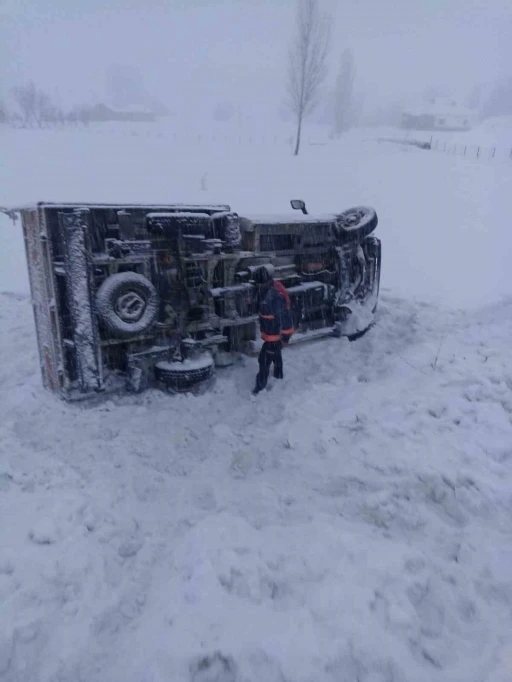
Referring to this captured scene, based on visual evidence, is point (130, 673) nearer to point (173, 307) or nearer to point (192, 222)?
point (173, 307)

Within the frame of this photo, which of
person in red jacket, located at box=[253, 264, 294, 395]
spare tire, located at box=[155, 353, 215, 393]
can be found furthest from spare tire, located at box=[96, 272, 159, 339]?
person in red jacket, located at box=[253, 264, 294, 395]

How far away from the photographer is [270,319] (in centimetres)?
577

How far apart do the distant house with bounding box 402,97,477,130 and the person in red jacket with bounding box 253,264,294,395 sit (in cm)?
6829

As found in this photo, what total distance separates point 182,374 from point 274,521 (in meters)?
2.32

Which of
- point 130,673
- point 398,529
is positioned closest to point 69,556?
point 130,673

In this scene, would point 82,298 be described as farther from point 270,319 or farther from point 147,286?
point 270,319

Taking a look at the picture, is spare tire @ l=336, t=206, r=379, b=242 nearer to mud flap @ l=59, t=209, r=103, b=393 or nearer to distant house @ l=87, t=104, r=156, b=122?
mud flap @ l=59, t=209, r=103, b=393

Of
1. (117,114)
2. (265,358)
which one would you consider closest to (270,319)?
(265,358)

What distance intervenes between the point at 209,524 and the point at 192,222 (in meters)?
3.37

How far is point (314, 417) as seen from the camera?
5020 mm

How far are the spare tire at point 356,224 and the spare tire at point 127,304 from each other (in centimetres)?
365

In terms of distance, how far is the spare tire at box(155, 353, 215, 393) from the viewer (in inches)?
208

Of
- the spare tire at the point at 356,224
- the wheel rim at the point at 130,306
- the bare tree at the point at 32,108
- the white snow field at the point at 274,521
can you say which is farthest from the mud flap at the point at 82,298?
the bare tree at the point at 32,108

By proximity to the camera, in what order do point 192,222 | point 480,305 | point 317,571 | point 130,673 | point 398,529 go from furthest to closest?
point 480,305, point 192,222, point 398,529, point 317,571, point 130,673
